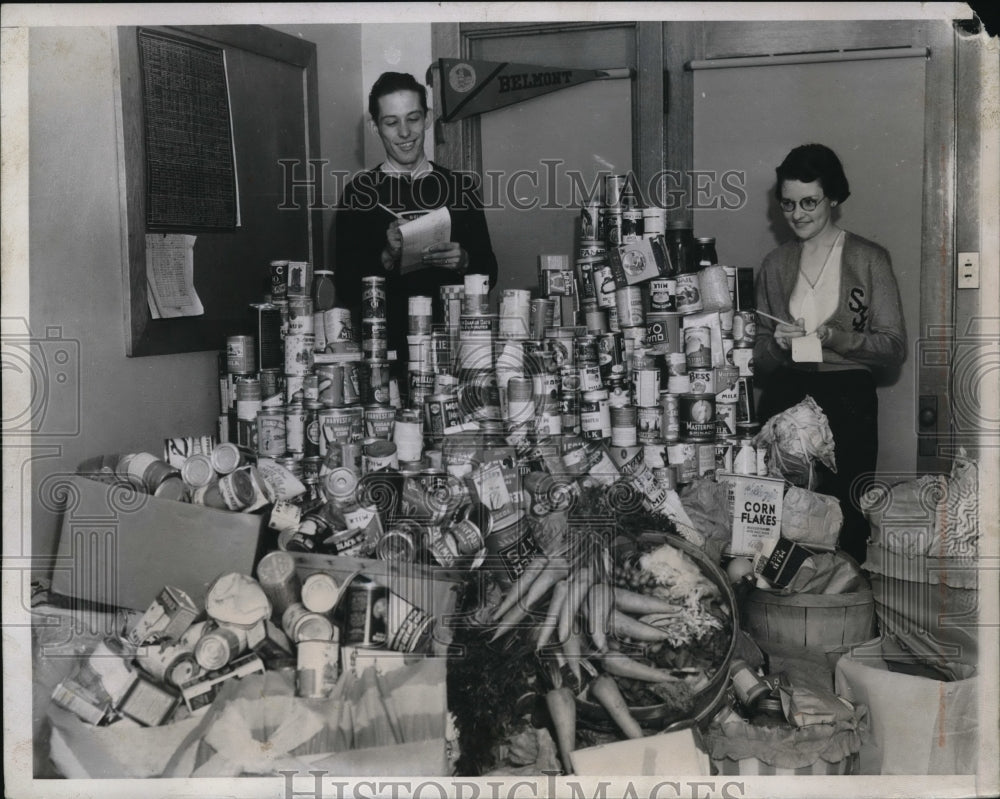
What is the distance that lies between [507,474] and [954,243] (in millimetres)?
1717

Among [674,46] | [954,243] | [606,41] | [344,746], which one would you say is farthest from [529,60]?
[344,746]

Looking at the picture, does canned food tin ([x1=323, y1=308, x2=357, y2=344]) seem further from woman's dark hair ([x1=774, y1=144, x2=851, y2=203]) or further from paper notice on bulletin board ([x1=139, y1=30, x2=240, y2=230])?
woman's dark hair ([x1=774, y1=144, x2=851, y2=203])

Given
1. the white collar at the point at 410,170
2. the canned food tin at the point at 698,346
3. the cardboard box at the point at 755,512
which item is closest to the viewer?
the cardboard box at the point at 755,512

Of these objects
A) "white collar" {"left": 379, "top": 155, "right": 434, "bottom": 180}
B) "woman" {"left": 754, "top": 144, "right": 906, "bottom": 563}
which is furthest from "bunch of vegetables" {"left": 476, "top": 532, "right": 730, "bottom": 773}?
"white collar" {"left": 379, "top": 155, "right": 434, "bottom": 180}

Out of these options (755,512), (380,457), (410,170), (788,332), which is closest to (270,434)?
(380,457)

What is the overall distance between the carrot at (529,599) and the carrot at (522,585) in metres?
0.01

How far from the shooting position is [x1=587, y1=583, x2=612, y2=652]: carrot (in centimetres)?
270

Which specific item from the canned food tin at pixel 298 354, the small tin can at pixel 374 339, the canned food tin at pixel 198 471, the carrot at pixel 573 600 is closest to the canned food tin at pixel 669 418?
the carrot at pixel 573 600

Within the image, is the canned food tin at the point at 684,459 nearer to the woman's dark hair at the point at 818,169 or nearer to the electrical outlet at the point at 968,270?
the woman's dark hair at the point at 818,169

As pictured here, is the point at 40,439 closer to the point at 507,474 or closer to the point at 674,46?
the point at 507,474

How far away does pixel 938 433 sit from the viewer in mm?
3213

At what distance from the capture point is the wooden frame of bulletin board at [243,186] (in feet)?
9.63

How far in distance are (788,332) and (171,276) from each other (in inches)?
81.8
